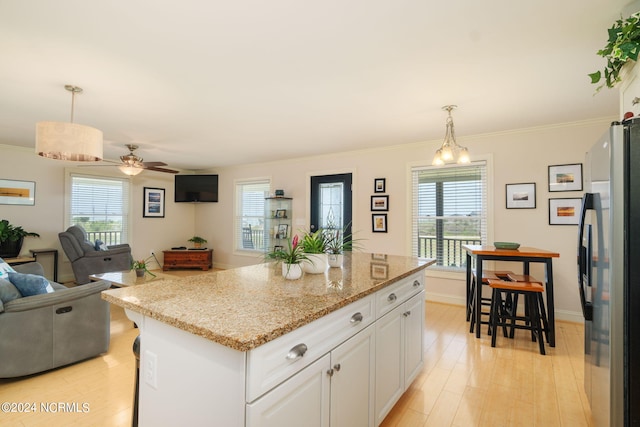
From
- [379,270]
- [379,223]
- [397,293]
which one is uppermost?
[379,223]

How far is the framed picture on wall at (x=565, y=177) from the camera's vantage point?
3.53 m

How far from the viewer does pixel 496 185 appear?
4.00 metres

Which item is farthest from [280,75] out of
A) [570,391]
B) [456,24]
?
[570,391]

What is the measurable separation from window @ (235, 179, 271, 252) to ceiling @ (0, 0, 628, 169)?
290 cm

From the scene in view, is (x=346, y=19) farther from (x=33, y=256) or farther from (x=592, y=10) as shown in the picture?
(x=33, y=256)

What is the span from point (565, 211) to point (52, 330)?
5.37 m

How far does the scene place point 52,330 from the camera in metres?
2.37

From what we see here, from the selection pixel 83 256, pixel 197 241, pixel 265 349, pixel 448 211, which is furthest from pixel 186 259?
pixel 265 349

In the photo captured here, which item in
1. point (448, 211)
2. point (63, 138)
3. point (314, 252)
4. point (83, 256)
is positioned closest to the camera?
point (314, 252)

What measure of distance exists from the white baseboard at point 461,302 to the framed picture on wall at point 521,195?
52.9 inches

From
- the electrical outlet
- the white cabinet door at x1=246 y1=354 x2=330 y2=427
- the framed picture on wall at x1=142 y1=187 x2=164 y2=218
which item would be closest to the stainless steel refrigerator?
the white cabinet door at x1=246 y1=354 x2=330 y2=427

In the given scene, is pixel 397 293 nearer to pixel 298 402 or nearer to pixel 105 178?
pixel 298 402

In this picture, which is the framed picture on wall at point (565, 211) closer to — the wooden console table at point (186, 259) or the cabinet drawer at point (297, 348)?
the cabinet drawer at point (297, 348)

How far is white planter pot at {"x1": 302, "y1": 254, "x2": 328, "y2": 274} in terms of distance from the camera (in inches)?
74.1
